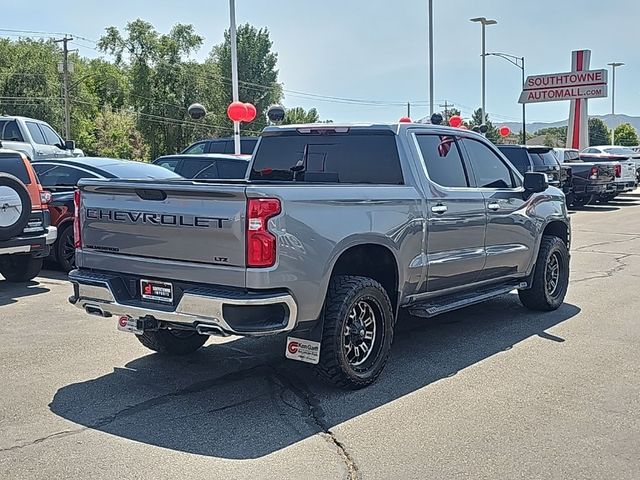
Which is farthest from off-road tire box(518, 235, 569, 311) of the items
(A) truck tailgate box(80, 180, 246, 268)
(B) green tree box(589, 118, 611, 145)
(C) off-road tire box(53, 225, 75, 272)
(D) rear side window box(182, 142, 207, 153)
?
(B) green tree box(589, 118, 611, 145)

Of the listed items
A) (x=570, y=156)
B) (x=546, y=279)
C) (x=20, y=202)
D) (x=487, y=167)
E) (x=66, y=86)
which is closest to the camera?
(x=487, y=167)

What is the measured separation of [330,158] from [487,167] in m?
1.78

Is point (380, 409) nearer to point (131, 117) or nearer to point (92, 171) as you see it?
point (92, 171)

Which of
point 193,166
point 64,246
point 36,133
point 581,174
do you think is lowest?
point 64,246

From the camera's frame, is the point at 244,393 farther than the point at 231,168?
No

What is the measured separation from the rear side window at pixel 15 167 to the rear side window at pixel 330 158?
12.5 ft

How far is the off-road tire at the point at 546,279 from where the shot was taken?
26.7 feet

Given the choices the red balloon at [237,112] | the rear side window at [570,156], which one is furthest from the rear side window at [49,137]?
the rear side window at [570,156]

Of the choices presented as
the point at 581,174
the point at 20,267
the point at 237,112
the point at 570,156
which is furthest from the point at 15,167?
the point at 570,156

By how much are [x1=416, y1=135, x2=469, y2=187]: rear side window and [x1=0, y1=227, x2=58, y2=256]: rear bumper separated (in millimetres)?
5337

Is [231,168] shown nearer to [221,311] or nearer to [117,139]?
[221,311]

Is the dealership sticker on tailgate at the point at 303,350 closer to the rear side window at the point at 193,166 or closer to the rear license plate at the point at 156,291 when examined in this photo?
the rear license plate at the point at 156,291

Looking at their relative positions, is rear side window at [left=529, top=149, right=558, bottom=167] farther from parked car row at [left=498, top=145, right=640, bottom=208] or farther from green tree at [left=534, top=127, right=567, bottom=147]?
green tree at [left=534, top=127, right=567, bottom=147]

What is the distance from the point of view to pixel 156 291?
5.29m
